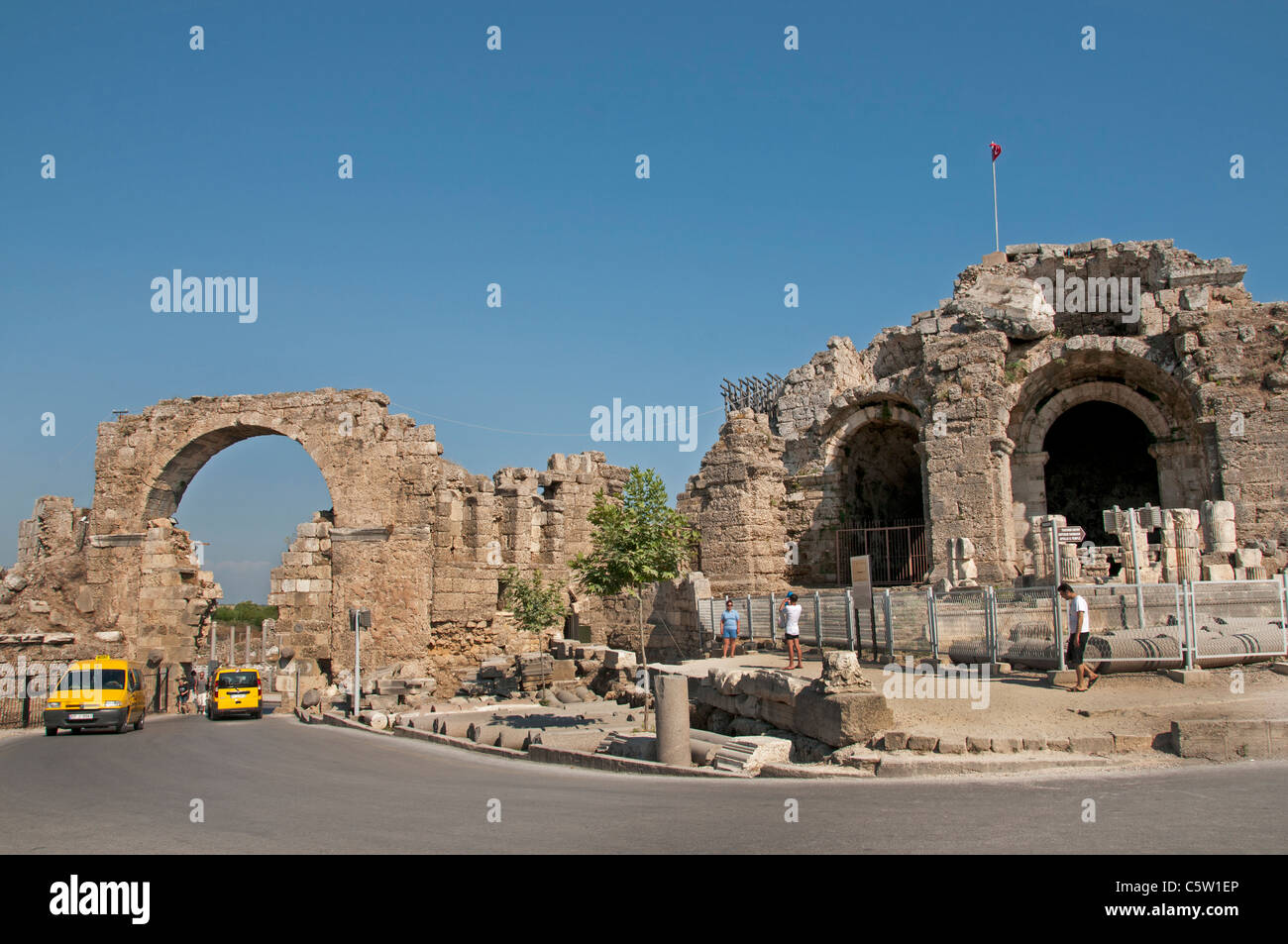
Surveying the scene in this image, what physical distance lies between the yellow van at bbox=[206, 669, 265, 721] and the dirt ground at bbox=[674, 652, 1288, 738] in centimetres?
1465

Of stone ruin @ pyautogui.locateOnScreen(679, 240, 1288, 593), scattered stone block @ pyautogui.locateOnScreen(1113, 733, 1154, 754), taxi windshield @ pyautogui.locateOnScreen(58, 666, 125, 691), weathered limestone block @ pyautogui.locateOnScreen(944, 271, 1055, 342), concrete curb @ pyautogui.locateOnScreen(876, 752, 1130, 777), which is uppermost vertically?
weathered limestone block @ pyautogui.locateOnScreen(944, 271, 1055, 342)

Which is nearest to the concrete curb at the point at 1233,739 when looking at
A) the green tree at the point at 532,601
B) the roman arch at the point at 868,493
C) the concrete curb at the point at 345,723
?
the concrete curb at the point at 345,723

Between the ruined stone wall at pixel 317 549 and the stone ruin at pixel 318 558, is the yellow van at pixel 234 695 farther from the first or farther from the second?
the ruined stone wall at pixel 317 549

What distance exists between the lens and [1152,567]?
52.4 feet

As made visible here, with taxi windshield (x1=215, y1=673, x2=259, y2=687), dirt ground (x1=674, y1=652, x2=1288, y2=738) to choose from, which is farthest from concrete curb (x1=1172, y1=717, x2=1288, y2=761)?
taxi windshield (x1=215, y1=673, x2=259, y2=687)

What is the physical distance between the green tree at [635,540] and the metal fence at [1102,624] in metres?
2.90

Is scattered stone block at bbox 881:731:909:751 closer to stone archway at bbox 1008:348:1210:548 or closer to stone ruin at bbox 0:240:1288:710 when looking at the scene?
stone ruin at bbox 0:240:1288:710

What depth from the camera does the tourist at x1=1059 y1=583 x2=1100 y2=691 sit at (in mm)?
10070

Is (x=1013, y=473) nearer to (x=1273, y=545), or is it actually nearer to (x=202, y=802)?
(x=1273, y=545)

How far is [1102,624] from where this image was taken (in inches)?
462

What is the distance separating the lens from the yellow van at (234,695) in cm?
1978

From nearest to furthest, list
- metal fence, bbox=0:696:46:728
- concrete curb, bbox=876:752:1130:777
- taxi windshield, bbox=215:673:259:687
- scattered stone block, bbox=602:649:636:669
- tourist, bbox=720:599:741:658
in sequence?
1. concrete curb, bbox=876:752:1130:777
2. tourist, bbox=720:599:741:658
3. scattered stone block, bbox=602:649:636:669
4. metal fence, bbox=0:696:46:728
5. taxi windshield, bbox=215:673:259:687
